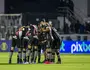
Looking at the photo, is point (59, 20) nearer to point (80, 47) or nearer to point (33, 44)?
point (80, 47)

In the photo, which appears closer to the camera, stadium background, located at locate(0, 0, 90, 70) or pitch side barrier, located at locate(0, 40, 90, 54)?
pitch side barrier, located at locate(0, 40, 90, 54)

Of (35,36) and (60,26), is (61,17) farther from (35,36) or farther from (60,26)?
(35,36)

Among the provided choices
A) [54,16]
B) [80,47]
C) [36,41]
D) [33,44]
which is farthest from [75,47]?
[36,41]

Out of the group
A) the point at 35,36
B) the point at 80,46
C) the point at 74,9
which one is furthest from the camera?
the point at 74,9

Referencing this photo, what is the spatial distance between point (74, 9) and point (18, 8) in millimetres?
6751

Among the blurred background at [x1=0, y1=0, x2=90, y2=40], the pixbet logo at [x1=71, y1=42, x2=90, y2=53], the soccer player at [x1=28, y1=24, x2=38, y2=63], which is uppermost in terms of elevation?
the blurred background at [x1=0, y1=0, x2=90, y2=40]

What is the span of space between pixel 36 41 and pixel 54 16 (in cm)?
1989

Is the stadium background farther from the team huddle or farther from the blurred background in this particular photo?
the team huddle

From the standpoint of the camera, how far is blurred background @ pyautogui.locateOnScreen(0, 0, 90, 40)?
117 ft

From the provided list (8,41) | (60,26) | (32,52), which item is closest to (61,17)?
(60,26)

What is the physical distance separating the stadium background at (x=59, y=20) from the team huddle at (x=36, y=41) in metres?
10.4

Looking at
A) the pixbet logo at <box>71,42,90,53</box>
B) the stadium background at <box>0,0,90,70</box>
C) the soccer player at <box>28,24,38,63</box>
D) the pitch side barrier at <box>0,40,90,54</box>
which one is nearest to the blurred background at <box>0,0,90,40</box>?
the stadium background at <box>0,0,90,70</box>

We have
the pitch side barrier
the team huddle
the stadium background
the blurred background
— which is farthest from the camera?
the blurred background

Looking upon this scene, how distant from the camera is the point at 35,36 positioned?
59.2 feet
